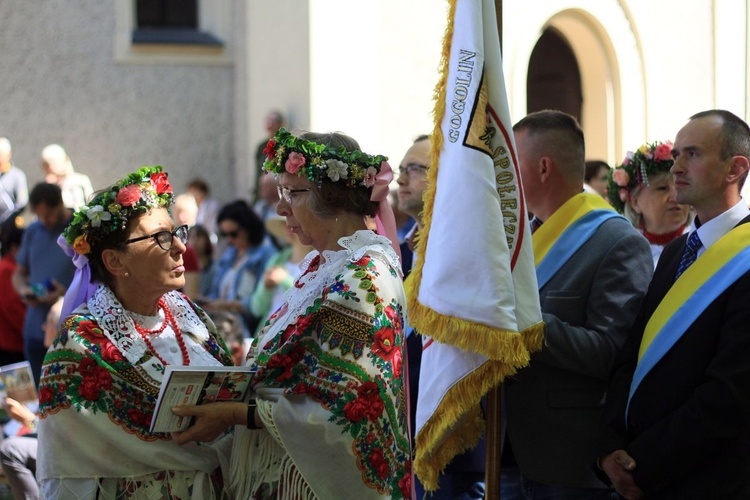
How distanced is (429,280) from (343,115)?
6.33m

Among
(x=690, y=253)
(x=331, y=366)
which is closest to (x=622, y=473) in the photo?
(x=690, y=253)

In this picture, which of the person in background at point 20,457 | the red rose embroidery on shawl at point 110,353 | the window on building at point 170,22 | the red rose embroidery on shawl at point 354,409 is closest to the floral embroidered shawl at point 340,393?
the red rose embroidery on shawl at point 354,409

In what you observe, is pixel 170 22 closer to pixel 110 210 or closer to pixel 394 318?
pixel 110 210

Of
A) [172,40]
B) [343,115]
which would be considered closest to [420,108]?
[343,115]

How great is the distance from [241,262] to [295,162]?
461 cm

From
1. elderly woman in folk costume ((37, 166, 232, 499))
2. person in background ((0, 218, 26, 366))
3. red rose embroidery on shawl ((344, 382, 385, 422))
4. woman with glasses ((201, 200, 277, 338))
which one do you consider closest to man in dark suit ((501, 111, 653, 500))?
red rose embroidery on shawl ((344, 382, 385, 422))

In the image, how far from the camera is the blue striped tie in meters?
3.61

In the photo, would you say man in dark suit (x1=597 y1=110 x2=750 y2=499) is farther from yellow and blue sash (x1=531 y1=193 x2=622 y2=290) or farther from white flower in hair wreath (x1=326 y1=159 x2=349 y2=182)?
white flower in hair wreath (x1=326 y1=159 x2=349 y2=182)

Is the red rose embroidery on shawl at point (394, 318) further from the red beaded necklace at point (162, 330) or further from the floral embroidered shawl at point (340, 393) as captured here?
the red beaded necklace at point (162, 330)

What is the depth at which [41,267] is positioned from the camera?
807cm

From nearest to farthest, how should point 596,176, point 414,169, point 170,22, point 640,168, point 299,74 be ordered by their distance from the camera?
point 414,169 < point 640,168 < point 596,176 < point 299,74 < point 170,22

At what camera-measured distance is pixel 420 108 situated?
988 cm

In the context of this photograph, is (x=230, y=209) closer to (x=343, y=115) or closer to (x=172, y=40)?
(x=343, y=115)

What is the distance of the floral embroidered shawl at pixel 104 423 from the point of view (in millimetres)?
3404
